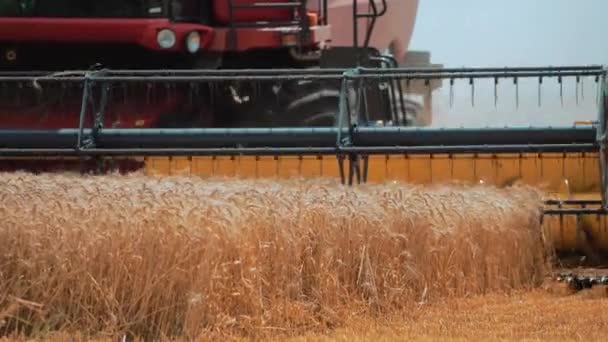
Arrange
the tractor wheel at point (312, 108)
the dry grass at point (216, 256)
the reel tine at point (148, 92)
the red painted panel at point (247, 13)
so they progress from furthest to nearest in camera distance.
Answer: the red painted panel at point (247, 13) < the tractor wheel at point (312, 108) < the reel tine at point (148, 92) < the dry grass at point (216, 256)

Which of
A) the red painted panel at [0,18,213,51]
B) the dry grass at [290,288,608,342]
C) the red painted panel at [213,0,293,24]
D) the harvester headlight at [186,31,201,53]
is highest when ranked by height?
the red painted panel at [213,0,293,24]

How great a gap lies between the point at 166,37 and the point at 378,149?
7.65ft

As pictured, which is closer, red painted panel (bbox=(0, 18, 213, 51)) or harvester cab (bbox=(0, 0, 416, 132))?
harvester cab (bbox=(0, 0, 416, 132))

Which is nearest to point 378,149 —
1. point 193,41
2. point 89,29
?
point 193,41

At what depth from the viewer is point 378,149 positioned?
6.93m

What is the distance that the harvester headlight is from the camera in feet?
28.6

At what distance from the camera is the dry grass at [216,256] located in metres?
4.96

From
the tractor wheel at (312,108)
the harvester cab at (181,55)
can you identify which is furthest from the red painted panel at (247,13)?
the tractor wheel at (312,108)

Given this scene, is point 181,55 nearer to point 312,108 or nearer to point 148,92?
point 148,92

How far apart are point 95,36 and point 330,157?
217cm

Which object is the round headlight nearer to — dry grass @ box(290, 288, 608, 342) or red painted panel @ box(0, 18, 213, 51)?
red painted panel @ box(0, 18, 213, 51)

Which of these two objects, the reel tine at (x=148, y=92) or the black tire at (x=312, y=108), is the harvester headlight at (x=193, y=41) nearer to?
the reel tine at (x=148, y=92)

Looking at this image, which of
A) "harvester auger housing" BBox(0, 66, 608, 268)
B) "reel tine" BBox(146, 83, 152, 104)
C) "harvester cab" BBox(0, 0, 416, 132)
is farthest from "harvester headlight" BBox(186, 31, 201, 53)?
"harvester auger housing" BBox(0, 66, 608, 268)

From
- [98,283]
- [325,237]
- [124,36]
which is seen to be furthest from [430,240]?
[124,36]
